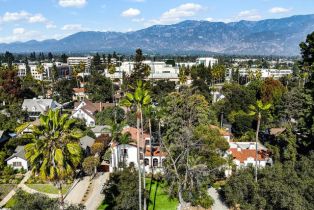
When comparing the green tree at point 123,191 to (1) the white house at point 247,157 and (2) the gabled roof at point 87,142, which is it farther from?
(2) the gabled roof at point 87,142

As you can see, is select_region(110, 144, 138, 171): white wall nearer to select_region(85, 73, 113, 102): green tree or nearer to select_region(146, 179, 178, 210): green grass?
select_region(146, 179, 178, 210): green grass

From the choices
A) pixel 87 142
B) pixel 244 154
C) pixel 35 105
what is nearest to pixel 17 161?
pixel 87 142

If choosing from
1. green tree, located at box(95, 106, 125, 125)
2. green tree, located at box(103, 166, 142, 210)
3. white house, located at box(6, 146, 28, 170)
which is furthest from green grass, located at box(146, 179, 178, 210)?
green tree, located at box(95, 106, 125, 125)

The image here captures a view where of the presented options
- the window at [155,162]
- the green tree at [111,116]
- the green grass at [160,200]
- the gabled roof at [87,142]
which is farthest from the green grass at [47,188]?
the green tree at [111,116]

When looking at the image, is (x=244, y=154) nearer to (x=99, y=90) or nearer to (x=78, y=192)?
(x=78, y=192)

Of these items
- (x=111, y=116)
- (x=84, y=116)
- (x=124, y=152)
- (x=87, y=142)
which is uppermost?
(x=111, y=116)

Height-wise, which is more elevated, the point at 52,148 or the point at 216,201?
the point at 52,148
